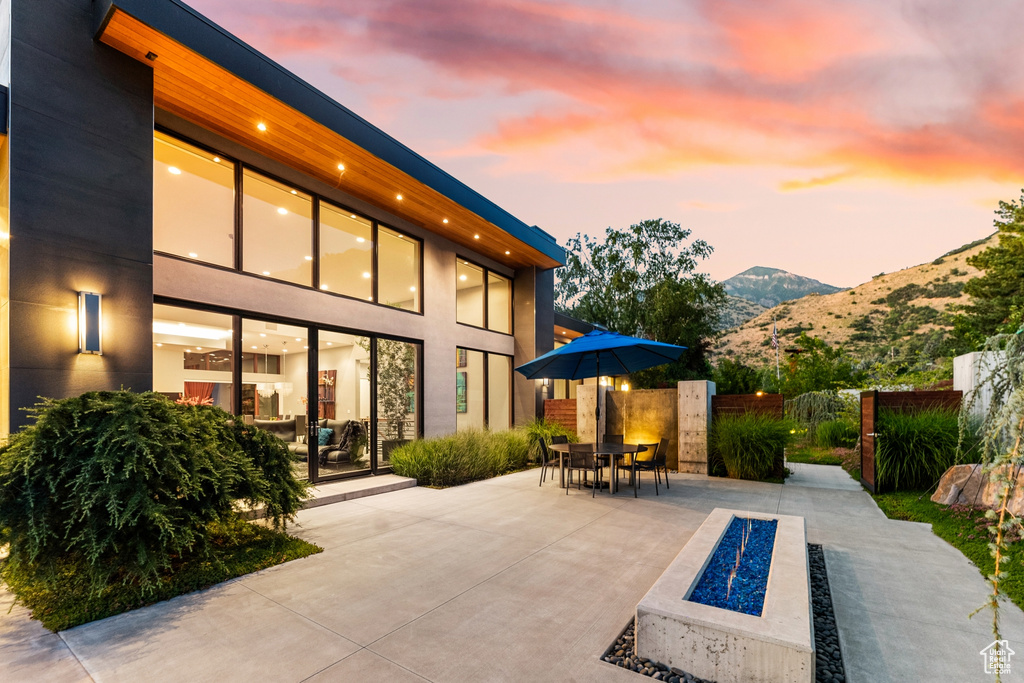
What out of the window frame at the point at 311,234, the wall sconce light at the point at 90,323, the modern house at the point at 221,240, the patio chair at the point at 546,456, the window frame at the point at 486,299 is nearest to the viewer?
the modern house at the point at 221,240

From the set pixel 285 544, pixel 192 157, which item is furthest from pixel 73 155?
pixel 285 544

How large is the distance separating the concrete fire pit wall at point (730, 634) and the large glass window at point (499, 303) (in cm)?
931

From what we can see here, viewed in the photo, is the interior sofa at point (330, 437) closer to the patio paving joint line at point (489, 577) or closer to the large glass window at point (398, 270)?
the large glass window at point (398, 270)

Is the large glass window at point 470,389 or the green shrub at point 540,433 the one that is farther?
the large glass window at point 470,389

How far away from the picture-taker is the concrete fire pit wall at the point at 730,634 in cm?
219

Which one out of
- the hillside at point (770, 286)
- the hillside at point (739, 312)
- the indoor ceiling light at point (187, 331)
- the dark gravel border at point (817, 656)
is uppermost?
the hillside at point (770, 286)

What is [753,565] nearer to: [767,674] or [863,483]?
[767,674]

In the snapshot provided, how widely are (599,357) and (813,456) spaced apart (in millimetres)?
6877

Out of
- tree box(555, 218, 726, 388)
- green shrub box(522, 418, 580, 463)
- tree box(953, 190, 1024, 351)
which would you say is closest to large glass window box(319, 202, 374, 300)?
green shrub box(522, 418, 580, 463)

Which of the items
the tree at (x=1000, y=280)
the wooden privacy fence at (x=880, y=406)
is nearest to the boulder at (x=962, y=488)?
the wooden privacy fence at (x=880, y=406)

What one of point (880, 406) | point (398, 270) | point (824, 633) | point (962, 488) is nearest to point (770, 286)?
point (880, 406)

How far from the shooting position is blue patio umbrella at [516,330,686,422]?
7.14m

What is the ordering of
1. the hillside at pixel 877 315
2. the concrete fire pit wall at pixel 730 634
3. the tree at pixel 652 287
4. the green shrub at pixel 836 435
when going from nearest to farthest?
the concrete fire pit wall at pixel 730 634 < the green shrub at pixel 836 435 < the tree at pixel 652 287 < the hillside at pixel 877 315
